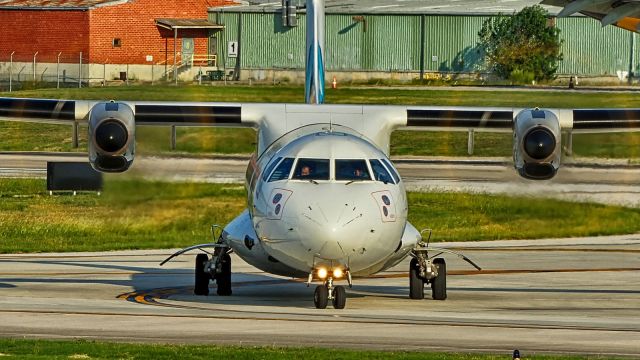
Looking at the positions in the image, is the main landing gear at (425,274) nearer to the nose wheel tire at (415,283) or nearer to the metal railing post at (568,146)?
the nose wheel tire at (415,283)

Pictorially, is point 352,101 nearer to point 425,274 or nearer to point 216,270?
point 216,270

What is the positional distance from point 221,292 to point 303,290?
A: 168cm

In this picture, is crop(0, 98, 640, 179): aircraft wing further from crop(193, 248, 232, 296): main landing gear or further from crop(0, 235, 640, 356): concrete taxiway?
crop(0, 235, 640, 356): concrete taxiway

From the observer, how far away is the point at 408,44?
101 metres

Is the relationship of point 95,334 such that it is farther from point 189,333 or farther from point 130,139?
point 130,139

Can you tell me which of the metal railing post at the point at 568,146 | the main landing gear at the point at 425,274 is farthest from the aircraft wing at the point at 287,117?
the main landing gear at the point at 425,274

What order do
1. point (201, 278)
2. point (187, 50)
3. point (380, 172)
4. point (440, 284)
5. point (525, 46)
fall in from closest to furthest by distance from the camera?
point (380, 172)
point (440, 284)
point (201, 278)
point (525, 46)
point (187, 50)

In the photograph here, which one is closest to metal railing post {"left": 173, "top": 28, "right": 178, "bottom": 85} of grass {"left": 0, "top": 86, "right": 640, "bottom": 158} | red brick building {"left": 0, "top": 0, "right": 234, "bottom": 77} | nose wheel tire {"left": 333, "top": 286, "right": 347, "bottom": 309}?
red brick building {"left": 0, "top": 0, "right": 234, "bottom": 77}

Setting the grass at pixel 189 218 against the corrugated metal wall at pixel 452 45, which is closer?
the grass at pixel 189 218

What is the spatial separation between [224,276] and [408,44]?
3101 inches

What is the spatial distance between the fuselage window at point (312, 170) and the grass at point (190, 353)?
4043 mm

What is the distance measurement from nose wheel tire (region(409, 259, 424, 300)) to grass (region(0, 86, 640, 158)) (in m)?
15.9

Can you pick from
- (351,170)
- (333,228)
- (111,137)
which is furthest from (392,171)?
(111,137)

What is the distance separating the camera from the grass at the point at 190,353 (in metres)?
16.0
